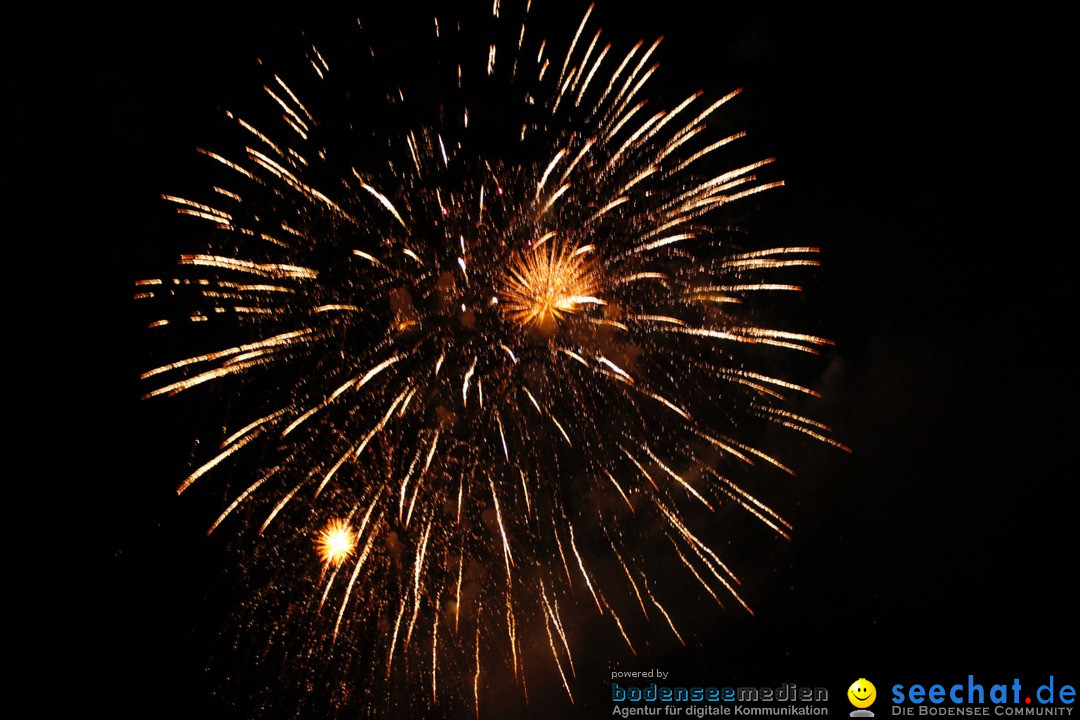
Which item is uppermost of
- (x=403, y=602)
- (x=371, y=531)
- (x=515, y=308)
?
(x=515, y=308)

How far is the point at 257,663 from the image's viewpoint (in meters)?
9.27

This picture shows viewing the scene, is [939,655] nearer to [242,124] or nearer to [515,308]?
[515,308]

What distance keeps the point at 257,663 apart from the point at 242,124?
827 centimetres

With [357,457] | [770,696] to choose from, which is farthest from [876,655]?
[357,457]

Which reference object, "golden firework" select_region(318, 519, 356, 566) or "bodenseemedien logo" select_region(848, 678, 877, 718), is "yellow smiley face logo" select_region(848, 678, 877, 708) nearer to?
"bodenseemedien logo" select_region(848, 678, 877, 718)

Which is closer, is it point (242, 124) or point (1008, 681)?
point (242, 124)

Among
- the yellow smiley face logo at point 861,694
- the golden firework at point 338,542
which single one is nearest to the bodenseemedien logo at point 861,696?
the yellow smiley face logo at point 861,694

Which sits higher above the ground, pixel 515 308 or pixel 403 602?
pixel 515 308

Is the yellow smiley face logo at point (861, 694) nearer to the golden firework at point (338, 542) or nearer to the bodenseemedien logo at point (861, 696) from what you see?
the bodenseemedien logo at point (861, 696)

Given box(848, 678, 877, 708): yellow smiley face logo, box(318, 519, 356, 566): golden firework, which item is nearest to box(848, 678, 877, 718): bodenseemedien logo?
box(848, 678, 877, 708): yellow smiley face logo

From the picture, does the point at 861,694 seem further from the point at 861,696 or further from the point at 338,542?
the point at 338,542

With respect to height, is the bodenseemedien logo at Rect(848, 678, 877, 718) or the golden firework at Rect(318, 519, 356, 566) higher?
the golden firework at Rect(318, 519, 356, 566)

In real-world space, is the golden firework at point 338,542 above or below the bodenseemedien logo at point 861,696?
above

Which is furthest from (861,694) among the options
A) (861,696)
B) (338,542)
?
(338,542)
